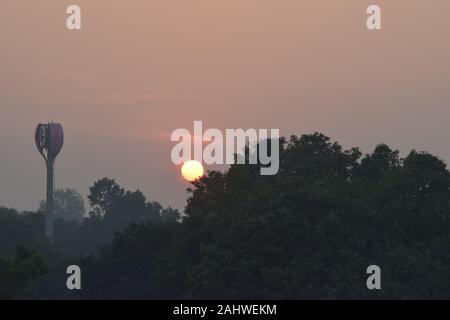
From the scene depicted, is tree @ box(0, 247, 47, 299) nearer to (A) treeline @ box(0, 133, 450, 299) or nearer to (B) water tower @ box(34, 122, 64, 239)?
(A) treeline @ box(0, 133, 450, 299)

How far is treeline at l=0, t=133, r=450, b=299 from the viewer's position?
5566cm

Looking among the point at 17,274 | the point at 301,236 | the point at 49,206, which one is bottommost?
the point at 17,274

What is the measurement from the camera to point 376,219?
2344 inches

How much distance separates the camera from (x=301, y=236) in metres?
→ 57.1

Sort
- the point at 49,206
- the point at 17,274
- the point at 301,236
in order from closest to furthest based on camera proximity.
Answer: the point at 17,274 < the point at 301,236 < the point at 49,206

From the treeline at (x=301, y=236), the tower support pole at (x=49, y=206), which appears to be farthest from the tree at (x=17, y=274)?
the tower support pole at (x=49, y=206)

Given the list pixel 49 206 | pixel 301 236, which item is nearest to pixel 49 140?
pixel 49 206

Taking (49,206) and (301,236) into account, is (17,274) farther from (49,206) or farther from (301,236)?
(49,206)

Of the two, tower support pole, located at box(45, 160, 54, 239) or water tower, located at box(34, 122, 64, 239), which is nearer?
tower support pole, located at box(45, 160, 54, 239)

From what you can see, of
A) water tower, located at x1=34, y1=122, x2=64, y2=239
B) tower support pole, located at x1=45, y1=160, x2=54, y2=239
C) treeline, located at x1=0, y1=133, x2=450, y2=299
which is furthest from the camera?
water tower, located at x1=34, y1=122, x2=64, y2=239

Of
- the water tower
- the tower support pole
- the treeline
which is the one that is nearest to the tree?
the treeline

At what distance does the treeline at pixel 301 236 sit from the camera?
183ft
